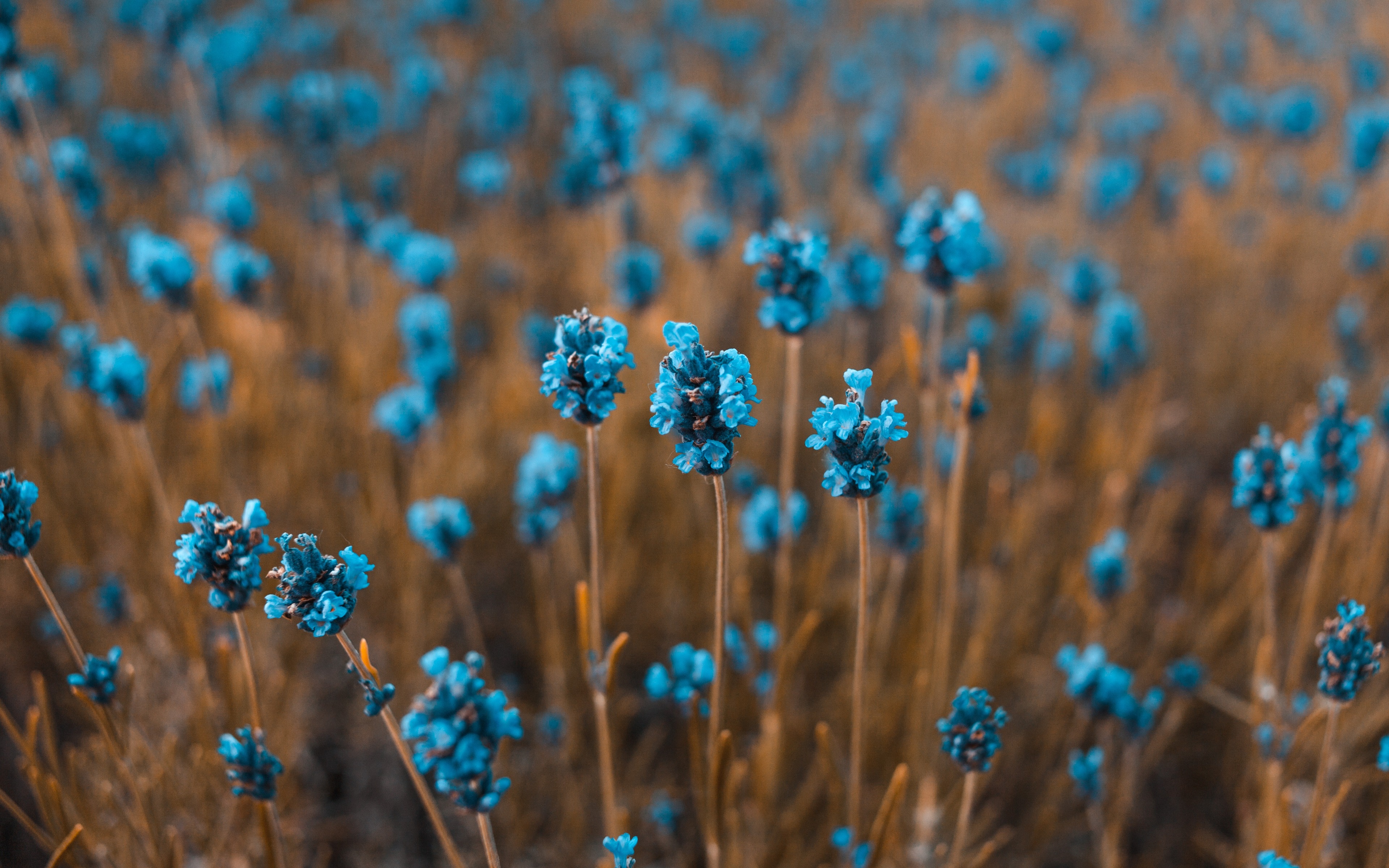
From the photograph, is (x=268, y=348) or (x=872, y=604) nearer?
(x=872, y=604)

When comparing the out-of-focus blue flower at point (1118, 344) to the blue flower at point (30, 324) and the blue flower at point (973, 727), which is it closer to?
the blue flower at point (973, 727)

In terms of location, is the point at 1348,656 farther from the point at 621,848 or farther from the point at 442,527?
the point at 442,527

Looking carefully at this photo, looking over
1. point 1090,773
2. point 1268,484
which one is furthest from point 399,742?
point 1268,484

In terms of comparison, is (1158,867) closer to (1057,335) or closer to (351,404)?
(1057,335)

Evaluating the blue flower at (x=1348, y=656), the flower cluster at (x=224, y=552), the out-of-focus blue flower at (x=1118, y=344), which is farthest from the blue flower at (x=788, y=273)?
the out-of-focus blue flower at (x=1118, y=344)

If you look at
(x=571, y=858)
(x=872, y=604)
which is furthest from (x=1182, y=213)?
(x=571, y=858)

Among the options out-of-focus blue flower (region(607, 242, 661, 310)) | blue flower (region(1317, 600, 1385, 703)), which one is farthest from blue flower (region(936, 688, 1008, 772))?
out-of-focus blue flower (region(607, 242, 661, 310))
